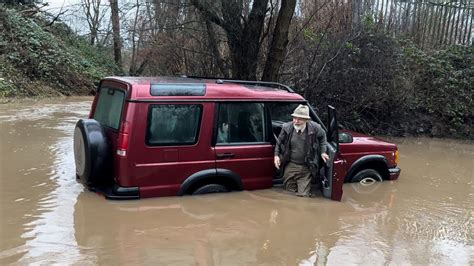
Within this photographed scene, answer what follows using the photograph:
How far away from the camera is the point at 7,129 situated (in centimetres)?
1159

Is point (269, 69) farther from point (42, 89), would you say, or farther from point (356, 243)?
point (42, 89)

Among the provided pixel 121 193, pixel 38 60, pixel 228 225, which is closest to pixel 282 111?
pixel 228 225

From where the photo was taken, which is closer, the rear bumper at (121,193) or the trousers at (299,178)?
the rear bumper at (121,193)

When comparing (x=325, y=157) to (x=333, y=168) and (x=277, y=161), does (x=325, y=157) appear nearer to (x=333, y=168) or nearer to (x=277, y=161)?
(x=333, y=168)

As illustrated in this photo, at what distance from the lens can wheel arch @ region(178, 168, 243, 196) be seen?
21.3 ft

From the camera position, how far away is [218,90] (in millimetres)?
6746

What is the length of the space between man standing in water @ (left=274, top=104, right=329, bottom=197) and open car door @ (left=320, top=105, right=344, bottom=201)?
101 mm

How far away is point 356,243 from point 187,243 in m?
1.90

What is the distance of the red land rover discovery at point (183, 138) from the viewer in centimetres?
614

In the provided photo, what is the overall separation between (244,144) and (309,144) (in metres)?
0.91

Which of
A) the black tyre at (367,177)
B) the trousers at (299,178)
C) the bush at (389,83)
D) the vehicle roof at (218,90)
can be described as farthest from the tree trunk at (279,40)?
the trousers at (299,178)

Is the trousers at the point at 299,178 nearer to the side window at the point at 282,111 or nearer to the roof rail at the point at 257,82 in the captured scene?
the side window at the point at 282,111

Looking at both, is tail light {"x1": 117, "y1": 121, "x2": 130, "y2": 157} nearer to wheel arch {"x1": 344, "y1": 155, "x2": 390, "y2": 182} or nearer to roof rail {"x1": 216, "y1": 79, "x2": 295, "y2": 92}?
roof rail {"x1": 216, "y1": 79, "x2": 295, "y2": 92}

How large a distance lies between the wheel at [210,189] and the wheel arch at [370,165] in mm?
2164
